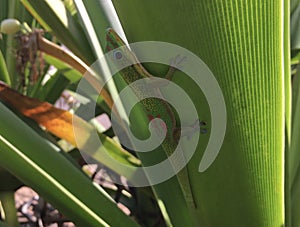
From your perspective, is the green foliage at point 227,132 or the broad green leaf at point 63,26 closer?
the green foliage at point 227,132

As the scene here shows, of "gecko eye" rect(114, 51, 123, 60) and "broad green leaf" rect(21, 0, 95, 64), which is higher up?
"gecko eye" rect(114, 51, 123, 60)

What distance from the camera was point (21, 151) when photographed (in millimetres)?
387

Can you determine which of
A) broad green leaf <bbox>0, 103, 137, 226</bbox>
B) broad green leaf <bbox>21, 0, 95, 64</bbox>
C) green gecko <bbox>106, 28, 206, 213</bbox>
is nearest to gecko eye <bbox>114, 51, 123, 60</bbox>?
green gecko <bbox>106, 28, 206, 213</bbox>

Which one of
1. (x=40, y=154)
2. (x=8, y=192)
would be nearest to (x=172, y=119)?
(x=40, y=154)

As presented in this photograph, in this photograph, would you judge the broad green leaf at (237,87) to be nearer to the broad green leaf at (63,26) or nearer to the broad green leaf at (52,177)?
the broad green leaf at (52,177)

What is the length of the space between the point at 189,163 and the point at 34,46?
377 millimetres

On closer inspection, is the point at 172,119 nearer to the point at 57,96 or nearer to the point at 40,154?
the point at 40,154

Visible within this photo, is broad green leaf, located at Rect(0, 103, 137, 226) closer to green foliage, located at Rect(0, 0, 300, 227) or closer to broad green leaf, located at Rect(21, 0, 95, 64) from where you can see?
green foliage, located at Rect(0, 0, 300, 227)

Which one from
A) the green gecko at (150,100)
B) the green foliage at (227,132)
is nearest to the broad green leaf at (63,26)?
the green foliage at (227,132)

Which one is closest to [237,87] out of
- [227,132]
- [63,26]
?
[227,132]

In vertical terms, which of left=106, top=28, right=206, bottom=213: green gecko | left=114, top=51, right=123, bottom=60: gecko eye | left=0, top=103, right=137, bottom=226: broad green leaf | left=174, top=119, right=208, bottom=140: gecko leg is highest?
left=114, top=51, right=123, bottom=60: gecko eye

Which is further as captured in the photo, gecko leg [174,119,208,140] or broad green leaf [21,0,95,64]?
broad green leaf [21,0,95,64]

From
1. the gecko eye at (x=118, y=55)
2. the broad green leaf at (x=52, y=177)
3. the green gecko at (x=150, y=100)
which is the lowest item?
the broad green leaf at (x=52, y=177)

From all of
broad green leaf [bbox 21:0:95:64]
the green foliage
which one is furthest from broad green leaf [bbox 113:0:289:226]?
broad green leaf [bbox 21:0:95:64]
